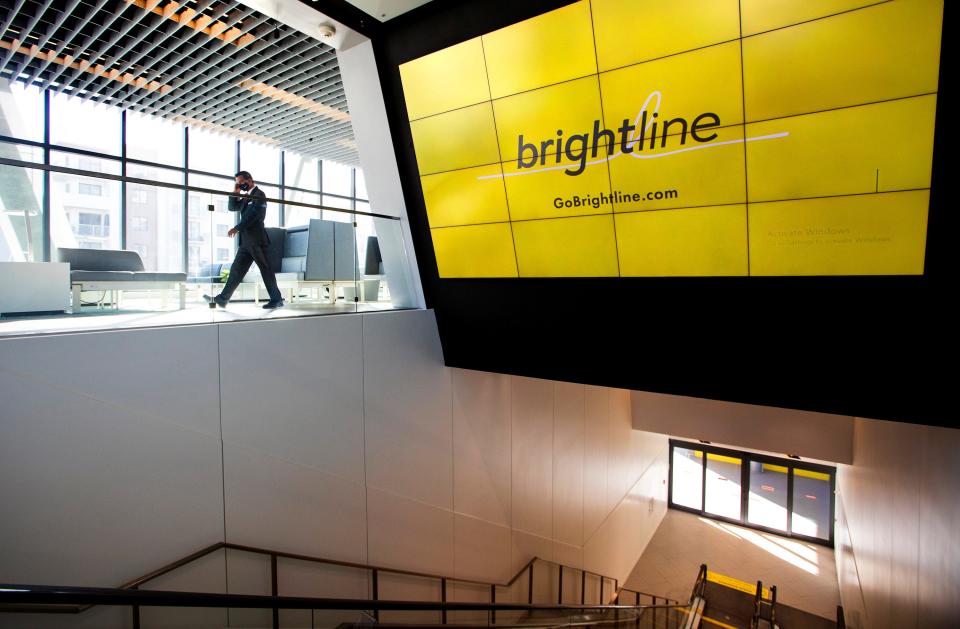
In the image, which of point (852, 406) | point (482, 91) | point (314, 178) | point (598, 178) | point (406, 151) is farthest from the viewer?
point (314, 178)

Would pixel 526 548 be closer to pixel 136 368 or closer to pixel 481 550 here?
pixel 481 550

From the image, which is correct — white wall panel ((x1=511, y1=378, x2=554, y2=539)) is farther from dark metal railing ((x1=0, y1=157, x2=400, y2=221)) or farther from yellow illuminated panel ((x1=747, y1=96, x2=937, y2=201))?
yellow illuminated panel ((x1=747, y1=96, x2=937, y2=201))

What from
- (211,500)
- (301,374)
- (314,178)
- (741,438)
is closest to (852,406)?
(301,374)

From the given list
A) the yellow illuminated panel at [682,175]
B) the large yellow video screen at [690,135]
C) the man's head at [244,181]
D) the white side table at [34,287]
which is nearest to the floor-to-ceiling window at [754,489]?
the large yellow video screen at [690,135]

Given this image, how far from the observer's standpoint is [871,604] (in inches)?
231

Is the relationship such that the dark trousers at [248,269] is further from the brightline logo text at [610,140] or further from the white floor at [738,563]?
the white floor at [738,563]

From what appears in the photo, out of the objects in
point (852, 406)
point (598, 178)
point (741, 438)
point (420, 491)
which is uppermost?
point (598, 178)

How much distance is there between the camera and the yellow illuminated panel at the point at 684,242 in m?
3.70

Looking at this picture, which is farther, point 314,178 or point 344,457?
point 314,178

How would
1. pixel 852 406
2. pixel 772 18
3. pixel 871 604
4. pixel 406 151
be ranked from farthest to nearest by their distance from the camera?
pixel 871 604
pixel 406 151
pixel 852 406
pixel 772 18

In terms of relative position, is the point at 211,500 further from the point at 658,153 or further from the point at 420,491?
the point at 658,153

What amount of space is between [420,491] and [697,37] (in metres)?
4.80

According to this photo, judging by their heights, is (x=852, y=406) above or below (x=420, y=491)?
above

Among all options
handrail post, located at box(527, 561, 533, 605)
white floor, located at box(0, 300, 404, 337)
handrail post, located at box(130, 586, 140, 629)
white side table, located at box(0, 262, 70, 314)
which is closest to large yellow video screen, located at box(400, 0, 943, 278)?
white floor, located at box(0, 300, 404, 337)
